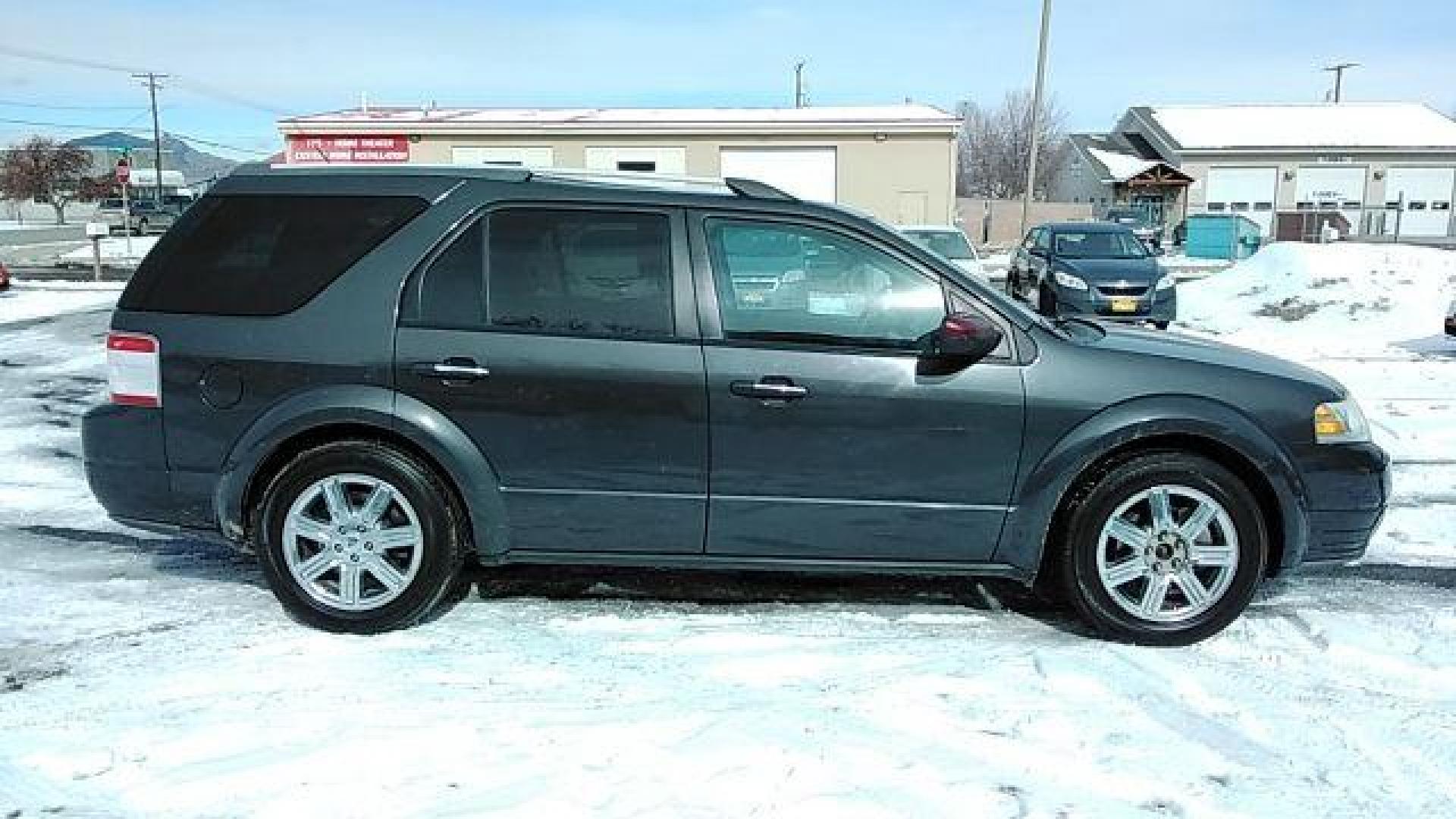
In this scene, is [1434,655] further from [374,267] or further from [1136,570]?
[374,267]

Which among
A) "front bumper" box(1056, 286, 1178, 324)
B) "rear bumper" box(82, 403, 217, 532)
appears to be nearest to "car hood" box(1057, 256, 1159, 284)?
"front bumper" box(1056, 286, 1178, 324)

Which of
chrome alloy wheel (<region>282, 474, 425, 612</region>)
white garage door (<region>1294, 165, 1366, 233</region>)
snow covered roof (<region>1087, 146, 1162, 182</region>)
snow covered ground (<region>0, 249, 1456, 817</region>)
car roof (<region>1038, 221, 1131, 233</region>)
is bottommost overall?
snow covered ground (<region>0, 249, 1456, 817</region>)

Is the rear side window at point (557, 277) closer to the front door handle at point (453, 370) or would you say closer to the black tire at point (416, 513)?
the front door handle at point (453, 370)

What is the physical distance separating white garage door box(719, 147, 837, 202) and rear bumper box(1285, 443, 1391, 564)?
26.5 metres

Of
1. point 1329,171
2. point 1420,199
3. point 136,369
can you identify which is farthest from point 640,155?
point 1420,199

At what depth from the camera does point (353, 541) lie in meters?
4.07

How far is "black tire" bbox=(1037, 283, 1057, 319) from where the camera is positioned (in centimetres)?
1548

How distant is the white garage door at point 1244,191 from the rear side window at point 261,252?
52.1 meters

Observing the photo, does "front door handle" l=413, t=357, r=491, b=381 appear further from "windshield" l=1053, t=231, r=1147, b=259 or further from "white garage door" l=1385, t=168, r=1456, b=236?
"white garage door" l=1385, t=168, r=1456, b=236

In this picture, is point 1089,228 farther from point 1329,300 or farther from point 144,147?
point 144,147

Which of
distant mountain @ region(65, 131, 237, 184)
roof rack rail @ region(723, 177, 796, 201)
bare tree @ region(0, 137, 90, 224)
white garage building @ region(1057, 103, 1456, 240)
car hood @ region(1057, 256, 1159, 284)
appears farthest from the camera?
distant mountain @ region(65, 131, 237, 184)

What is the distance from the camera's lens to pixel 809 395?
12.8ft

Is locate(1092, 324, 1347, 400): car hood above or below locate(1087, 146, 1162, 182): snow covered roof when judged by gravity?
below

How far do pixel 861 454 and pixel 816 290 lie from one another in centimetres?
63
